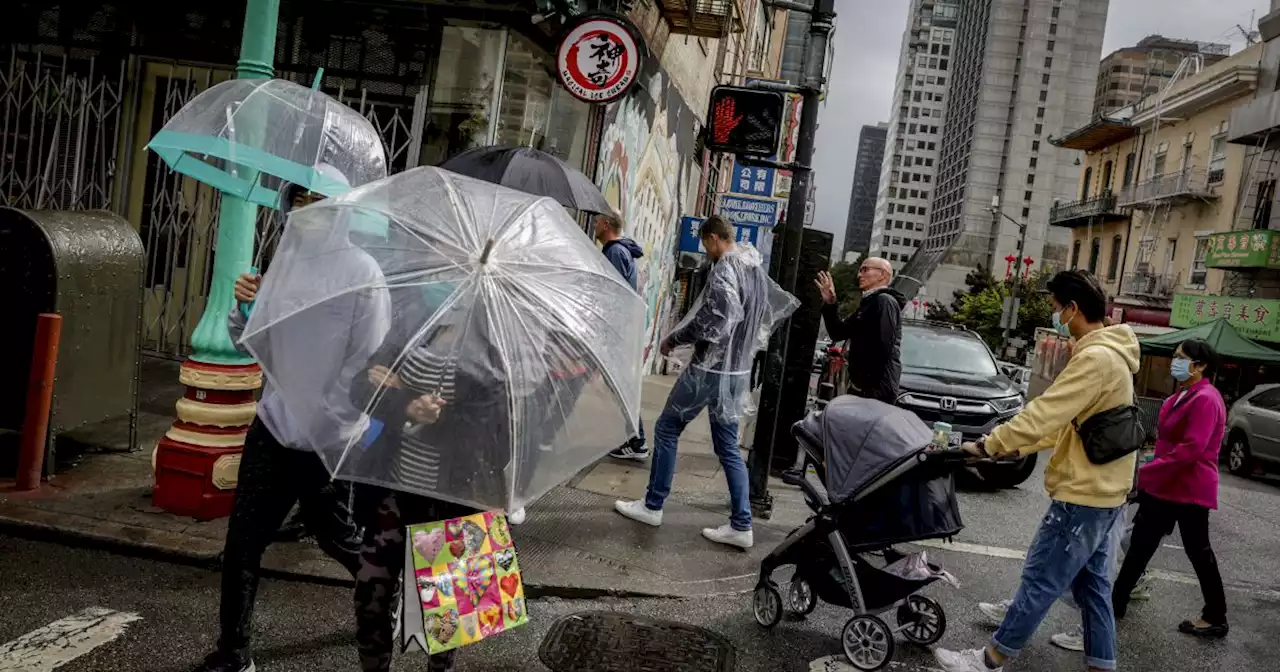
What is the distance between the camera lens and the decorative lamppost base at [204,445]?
5.04 m

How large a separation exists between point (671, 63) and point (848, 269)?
106 m

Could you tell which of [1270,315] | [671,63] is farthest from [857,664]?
[1270,315]

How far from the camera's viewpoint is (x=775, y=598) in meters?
4.61

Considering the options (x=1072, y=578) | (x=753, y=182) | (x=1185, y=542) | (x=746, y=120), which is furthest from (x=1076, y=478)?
(x=753, y=182)

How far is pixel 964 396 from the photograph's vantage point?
9523mm

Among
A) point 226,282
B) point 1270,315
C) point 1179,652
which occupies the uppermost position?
point 1270,315

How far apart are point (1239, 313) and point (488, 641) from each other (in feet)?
94.6

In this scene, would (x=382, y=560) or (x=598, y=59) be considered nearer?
(x=382, y=560)

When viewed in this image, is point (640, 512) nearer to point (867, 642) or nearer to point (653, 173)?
point (867, 642)

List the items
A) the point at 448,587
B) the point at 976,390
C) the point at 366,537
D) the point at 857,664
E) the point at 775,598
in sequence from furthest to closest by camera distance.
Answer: the point at 976,390, the point at 775,598, the point at 857,664, the point at 366,537, the point at 448,587

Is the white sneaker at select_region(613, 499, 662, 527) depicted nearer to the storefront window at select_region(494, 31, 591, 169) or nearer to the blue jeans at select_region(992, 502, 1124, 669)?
the blue jeans at select_region(992, 502, 1124, 669)

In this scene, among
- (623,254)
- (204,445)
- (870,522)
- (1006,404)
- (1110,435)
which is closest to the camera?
(1110,435)

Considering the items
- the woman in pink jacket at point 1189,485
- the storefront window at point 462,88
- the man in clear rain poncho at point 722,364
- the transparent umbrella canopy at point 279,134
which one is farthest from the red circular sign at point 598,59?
the woman in pink jacket at point 1189,485

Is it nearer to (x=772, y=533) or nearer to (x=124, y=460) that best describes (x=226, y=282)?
(x=124, y=460)
